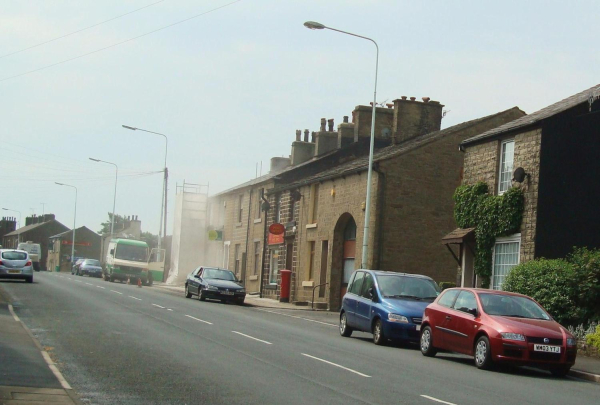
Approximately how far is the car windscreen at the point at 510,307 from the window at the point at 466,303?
19cm

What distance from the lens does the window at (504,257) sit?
26.8 metres

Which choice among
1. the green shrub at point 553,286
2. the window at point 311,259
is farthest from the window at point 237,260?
the green shrub at point 553,286

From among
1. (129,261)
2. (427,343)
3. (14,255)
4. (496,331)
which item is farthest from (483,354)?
(129,261)

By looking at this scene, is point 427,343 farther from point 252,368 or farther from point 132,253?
point 132,253

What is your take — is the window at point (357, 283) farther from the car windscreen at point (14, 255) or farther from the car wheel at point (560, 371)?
the car windscreen at point (14, 255)

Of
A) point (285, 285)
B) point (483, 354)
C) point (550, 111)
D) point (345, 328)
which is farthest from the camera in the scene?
point (285, 285)

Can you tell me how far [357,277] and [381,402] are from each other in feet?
40.6

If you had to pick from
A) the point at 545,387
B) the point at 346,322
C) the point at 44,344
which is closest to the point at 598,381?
the point at 545,387

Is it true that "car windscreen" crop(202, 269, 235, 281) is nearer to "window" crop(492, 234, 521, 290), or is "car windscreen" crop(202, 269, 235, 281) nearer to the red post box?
the red post box

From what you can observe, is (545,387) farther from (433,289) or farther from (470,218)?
(470,218)

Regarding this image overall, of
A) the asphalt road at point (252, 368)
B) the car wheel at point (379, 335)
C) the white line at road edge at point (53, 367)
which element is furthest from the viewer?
the car wheel at point (379, 335)

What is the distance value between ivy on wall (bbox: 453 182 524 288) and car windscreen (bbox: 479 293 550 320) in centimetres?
915

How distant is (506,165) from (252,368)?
1627 cm

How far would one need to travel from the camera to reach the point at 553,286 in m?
22.5
